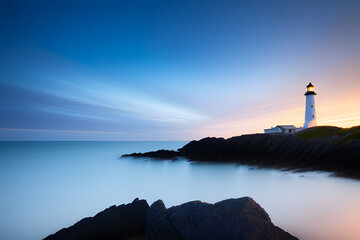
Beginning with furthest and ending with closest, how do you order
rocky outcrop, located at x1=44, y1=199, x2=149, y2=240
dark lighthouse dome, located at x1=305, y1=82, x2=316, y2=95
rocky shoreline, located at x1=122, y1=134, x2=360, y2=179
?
dark lighthouse dome, located at x1=305, y1=82, x2=316, y2=95 → rocky shoreline, located at x1=122, y1=134, x2=360, y2=179 → rocky outcrop, located at x1=44, y1=199, x2=149, y2=240

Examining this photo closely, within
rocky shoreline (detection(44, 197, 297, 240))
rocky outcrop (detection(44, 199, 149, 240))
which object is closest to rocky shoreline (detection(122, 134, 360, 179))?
rocky shoreline (detection(44, 197, 297, 240))

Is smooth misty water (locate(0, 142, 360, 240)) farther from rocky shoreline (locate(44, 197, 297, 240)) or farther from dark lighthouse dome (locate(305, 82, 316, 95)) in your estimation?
dark lighthouse dome (locate(305, 82, 316, 95))

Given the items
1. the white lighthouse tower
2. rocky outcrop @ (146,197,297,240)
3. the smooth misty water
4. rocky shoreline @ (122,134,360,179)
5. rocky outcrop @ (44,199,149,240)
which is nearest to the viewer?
rocky outcrop @ (146,197,297,240)

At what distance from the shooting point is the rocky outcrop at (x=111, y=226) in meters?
4.56

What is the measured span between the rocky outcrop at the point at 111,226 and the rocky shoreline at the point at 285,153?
39.7 ft

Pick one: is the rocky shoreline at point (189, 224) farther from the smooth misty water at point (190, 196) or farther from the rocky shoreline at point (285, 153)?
the rocky shoreline at point (285, 153)

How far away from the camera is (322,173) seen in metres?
11.9

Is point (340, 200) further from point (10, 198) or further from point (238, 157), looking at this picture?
point (10, 198)

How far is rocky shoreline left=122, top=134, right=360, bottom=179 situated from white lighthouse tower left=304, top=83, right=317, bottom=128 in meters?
20.4

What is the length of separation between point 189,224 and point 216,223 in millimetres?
585

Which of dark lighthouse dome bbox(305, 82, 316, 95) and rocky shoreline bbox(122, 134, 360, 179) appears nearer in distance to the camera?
rocky shoreline bbox(122, 134, 360, 179)

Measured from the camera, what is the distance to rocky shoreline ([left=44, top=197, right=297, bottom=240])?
11.5 ft

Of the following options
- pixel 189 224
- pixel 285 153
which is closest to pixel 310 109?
pixel 285 153

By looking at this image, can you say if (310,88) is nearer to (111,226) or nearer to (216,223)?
(216,223)
